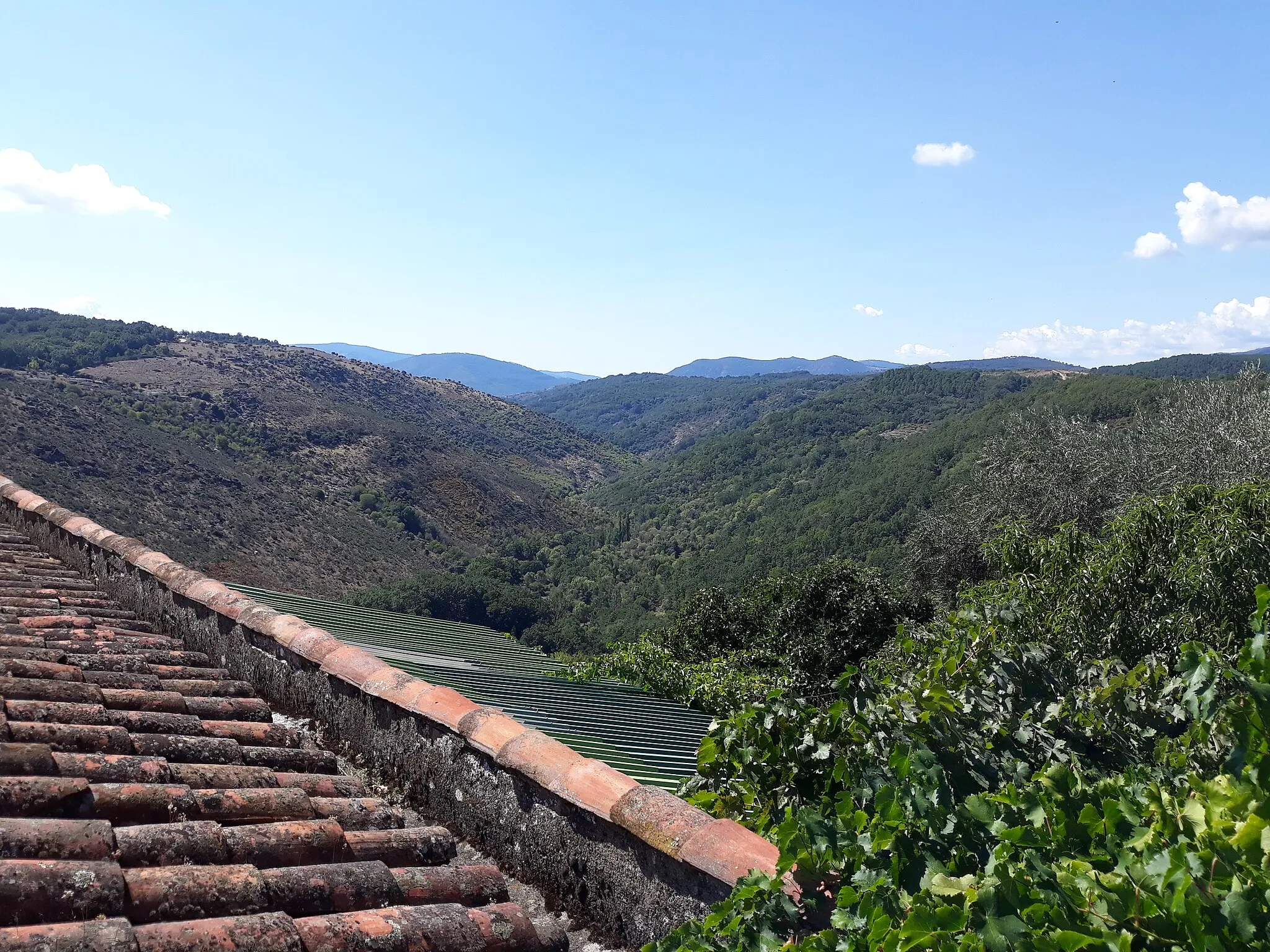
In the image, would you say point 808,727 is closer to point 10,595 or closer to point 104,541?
point 10,595

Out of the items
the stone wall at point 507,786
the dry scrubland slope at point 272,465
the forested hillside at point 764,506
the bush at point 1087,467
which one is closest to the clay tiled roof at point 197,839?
the stone wall at point 507,786

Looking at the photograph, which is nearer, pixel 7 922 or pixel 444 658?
pixel 7 922

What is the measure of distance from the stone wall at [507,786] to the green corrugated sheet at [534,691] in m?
1.51

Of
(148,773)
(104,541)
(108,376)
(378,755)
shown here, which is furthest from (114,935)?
(108,376)

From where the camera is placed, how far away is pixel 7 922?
5.90ft

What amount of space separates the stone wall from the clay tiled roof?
0.41 ft

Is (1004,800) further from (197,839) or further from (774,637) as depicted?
(774,637)

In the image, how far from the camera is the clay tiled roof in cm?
195

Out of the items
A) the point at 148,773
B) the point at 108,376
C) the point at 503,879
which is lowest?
the point at 503,879

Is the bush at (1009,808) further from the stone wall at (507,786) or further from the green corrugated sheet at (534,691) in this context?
the green corrugated sheet at (534,691)

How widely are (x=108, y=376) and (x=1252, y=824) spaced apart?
88.5 metres

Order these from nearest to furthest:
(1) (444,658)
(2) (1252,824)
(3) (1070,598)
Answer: (2) (1252,824), (1) (444,658), (3) (1070,598)

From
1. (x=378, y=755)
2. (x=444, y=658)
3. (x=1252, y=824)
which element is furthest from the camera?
(x=444, y=658)

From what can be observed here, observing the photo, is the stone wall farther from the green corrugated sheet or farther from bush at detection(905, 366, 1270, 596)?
bush at detection(905, 366, 1270, 596)
